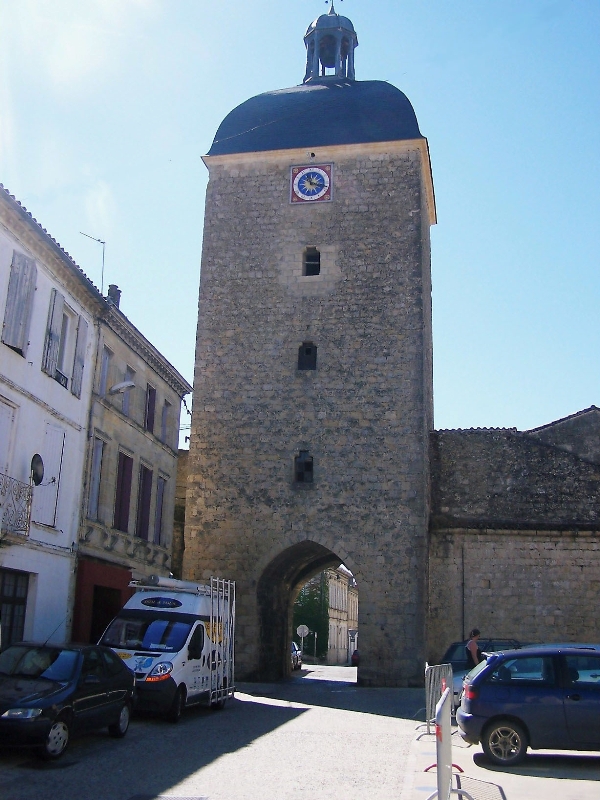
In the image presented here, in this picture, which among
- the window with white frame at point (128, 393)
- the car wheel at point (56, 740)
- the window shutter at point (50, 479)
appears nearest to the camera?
the car wheel at point (56, 740)

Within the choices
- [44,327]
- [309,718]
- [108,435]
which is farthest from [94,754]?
[108,435]

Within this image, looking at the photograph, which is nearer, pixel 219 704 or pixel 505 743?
pixel 505 743

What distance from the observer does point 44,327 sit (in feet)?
47.4

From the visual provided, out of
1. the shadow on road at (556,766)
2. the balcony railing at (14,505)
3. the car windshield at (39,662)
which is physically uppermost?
the balcony railing at (14,505)

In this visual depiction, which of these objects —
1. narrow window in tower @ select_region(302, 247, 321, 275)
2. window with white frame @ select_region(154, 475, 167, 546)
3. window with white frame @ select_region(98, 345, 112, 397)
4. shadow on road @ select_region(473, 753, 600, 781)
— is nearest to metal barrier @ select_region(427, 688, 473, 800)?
shadow on road @ select_region(473, 753, 600, 781)

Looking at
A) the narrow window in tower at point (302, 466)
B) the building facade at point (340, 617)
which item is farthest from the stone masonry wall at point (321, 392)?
the building facade at point (340, 617)

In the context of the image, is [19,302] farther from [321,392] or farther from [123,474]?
[321,392]

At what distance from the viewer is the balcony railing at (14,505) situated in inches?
496

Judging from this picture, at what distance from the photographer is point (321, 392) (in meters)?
20.8

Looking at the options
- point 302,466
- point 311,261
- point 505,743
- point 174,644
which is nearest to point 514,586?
point 302,466

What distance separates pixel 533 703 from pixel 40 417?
9164 mm

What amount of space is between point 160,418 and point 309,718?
9909 millimetres

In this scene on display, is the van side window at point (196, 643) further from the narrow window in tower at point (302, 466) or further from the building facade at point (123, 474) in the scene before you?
the narrow window in tower at point (302, 466)

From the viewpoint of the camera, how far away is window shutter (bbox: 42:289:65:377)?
47.6 ft
